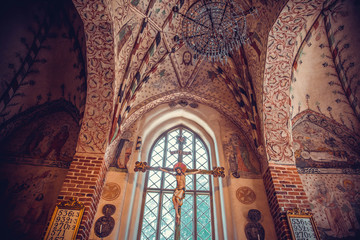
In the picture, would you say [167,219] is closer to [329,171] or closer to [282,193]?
[282,193]

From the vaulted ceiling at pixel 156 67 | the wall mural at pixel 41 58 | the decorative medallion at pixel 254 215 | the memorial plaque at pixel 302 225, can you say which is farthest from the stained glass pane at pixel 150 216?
the memorial plaque at pixel 302 225

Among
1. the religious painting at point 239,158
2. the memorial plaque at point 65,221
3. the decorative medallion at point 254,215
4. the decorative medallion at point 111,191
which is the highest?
the religious painting at point 239,158

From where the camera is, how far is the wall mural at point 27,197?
5.41 m

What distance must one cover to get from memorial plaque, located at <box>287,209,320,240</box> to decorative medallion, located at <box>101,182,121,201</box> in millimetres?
3745

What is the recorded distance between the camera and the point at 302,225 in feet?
16.4

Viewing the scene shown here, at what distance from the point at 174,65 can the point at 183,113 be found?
1.57 m

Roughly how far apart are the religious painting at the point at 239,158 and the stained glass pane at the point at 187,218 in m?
1.29

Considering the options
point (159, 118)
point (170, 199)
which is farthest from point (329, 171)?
point (159, 118)

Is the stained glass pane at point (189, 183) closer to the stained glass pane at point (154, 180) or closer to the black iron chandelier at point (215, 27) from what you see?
the stained glass pane at point (154, 180)

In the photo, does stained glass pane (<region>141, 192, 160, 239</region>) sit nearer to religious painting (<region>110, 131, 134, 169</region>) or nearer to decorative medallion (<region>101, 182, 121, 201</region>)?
decorative medallion (<region>101, 182, 121, 201</region>)

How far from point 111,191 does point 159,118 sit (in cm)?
282

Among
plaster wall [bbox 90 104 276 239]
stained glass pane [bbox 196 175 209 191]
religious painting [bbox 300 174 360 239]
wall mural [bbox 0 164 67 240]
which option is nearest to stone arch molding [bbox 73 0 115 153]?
plaster wall [bbox 90 104 276 239]

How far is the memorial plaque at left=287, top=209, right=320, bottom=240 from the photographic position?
4859 mm

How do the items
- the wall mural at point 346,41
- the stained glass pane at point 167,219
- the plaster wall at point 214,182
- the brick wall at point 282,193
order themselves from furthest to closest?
the wall mural at point 346,41 < the stained glass pane at point 167,219 < the plaster wall at point 214,182 < the brick wall at point 282,193
